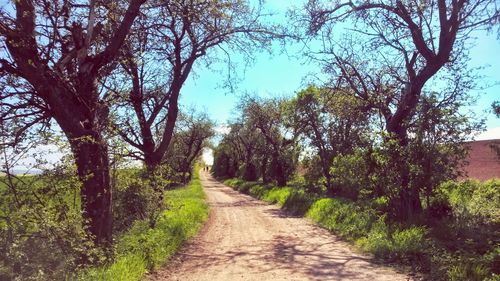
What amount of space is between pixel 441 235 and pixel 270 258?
3.97 m

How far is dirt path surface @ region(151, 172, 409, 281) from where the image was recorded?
761 cm

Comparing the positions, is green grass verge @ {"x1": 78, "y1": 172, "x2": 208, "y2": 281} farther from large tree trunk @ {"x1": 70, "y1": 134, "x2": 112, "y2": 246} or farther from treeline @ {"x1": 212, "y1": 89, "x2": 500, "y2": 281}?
treeline @ {"x1": 212, "y1": 89, "x2": 500, "y2": 281}

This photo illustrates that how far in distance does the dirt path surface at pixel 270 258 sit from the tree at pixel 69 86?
2.00 metres

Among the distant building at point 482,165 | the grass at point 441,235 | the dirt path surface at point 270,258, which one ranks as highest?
the distant building at point 482,165

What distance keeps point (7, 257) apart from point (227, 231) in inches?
355

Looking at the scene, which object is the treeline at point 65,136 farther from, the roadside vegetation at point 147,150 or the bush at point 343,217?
the bush at point 343,217

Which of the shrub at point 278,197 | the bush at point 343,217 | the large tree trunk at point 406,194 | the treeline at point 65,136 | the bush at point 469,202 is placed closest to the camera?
the treeline at point 65,136

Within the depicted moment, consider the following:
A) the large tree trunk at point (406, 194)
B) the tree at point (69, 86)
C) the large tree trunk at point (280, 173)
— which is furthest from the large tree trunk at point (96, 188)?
the large tree trunk at point (280, 173)

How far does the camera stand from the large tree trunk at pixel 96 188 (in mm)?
7230

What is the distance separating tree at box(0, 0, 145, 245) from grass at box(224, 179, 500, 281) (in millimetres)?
6008

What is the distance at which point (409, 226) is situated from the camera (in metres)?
10.2

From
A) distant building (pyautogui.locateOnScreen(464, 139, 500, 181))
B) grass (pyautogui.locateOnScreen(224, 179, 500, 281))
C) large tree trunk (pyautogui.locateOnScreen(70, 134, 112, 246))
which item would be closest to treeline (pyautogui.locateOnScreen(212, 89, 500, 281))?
grass (pyautogui.locateOnScreen(224, 179, 500, 281))


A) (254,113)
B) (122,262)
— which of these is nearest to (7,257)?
(122,262)

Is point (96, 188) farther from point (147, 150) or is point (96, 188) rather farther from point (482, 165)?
point (482, 165)
